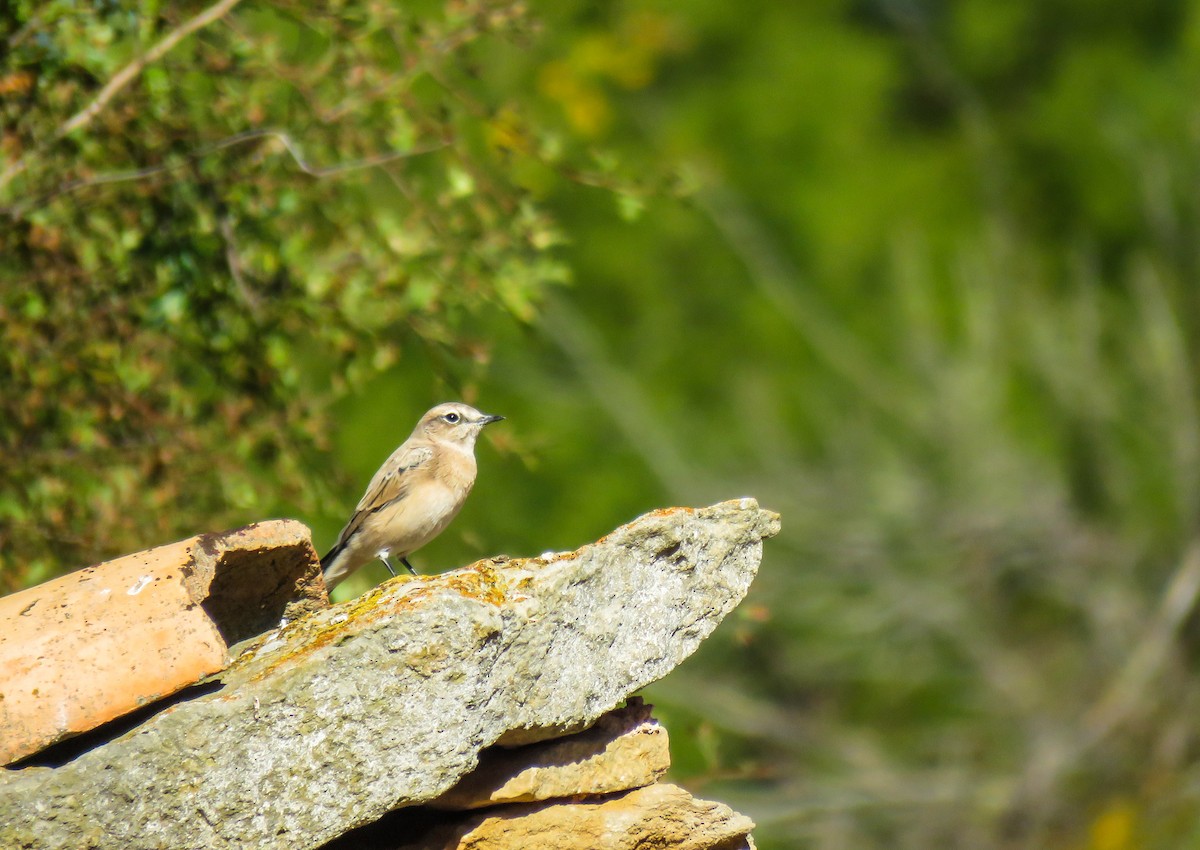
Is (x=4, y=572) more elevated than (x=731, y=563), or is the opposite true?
(x=4, y=572)

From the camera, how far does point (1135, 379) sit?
1703cm

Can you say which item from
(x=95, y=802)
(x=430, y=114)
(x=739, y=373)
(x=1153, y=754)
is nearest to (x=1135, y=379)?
(x=1153, y=754)

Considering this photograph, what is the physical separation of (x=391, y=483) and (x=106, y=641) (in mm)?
3592

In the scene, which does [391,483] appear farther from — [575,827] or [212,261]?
[575,827]

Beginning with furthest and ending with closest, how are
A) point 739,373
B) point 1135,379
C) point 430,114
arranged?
1. point 739,373
2. point 1135,379
3. point 430,114

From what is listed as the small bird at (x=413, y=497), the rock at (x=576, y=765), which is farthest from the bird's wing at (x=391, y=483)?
the rock at (x=576, y=765)

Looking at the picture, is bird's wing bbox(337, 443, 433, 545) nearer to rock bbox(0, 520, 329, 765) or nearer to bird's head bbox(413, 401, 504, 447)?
bird's head bbox(413, 401, 504, 447)

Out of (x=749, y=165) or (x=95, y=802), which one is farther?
(x=749, y=165)

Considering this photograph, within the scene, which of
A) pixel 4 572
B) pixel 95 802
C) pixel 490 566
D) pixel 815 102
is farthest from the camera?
pixel 815 102

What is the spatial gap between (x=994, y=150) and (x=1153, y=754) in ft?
30.3

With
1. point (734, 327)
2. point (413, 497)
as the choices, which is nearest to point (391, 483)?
point (413, 497)

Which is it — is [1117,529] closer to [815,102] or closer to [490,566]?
[815,102]

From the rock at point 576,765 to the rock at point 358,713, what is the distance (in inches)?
13.1

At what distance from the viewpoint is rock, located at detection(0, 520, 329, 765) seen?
12.1ft
